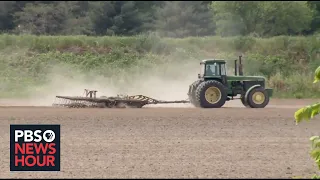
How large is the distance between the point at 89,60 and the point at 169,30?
81.1ft

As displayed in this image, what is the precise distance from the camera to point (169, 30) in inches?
2717

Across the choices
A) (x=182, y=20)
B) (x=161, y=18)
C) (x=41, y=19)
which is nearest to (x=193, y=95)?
(x=41, y=19)

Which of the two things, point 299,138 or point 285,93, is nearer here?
point 299,138

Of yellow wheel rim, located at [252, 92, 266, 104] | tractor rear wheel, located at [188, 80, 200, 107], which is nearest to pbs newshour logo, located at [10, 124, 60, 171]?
tractor rear wheel, located at [188, 80, 200, 107]

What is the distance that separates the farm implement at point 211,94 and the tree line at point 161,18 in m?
30.1

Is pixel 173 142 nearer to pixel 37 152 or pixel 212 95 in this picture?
pixel 37 152

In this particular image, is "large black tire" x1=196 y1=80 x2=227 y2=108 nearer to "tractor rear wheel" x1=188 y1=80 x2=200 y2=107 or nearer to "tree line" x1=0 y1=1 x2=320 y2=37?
"tractor rear wheel" x1=188 y1=80 x2=200 y2=107

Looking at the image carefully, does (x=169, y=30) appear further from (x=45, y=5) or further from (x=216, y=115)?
(x=216, y=115)

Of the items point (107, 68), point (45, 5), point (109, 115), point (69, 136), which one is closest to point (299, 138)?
point (69, 136)

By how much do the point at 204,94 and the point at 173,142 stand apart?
32.7 feet

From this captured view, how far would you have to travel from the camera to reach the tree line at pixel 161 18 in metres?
62.5

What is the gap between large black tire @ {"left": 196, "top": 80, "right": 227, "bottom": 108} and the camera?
1152 inches

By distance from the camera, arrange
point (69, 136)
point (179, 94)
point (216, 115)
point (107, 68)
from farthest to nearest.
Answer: point (107, 68) < point (179, 94) < point (216, 115) < point (69, 136)

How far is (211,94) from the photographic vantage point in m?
29.5
